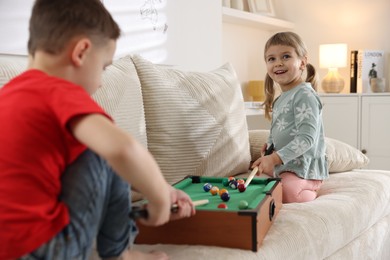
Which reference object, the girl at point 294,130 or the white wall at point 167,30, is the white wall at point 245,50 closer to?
the white wall at point 167,30

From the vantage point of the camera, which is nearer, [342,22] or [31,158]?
[31,158]

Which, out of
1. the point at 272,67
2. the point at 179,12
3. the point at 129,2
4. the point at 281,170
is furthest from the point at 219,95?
the point at 179,12

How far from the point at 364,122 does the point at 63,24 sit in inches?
133

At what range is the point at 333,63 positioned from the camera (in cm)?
398

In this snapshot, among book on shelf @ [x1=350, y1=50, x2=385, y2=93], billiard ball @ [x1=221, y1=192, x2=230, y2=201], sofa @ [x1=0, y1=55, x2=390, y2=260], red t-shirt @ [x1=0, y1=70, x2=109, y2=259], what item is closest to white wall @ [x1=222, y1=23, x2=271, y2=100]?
book on shelf @ [x1=350, y1=50, x2=385, y2=93]

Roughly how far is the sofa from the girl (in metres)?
Answer: 0.10

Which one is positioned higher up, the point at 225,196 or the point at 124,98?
the point at 124,98

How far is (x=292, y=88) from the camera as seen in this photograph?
6.70 ft

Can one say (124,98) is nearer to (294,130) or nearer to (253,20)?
(294,130)

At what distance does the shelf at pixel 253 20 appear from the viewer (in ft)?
11.8

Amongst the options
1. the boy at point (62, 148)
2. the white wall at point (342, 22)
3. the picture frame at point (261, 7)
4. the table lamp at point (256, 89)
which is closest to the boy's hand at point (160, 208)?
Answer: the boy at point (62, 148)

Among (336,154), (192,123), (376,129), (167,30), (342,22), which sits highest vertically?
(342,22)

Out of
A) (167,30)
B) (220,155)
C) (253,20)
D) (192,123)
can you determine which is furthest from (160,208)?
(253,20)

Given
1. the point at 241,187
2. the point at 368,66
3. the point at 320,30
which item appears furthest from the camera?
the point at 320,30
